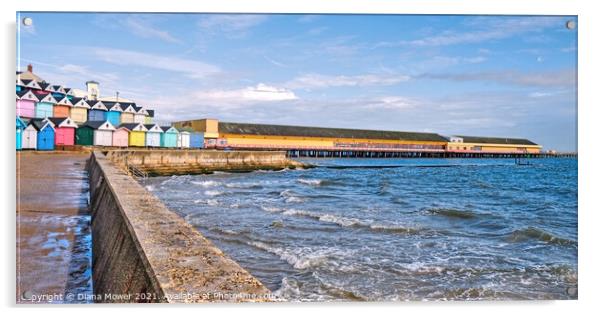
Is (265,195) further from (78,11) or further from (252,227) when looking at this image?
(78,11)

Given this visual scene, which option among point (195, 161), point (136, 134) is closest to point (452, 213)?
point (195, 161)

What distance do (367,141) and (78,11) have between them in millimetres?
47110

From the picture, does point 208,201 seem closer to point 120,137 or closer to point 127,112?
point 120,137

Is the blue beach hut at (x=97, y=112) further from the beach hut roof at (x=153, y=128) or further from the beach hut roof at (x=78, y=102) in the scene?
the beach hut roof at (x=153, y=128)

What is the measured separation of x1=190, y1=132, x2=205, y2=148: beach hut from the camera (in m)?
38.2

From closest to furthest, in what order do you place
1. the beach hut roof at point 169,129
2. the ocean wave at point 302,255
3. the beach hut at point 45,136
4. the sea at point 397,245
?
the sea at point 397,245 → the ocean wave at point 302,255 → the beach hut at point 45,136 → the beach hut roof at point 169,129

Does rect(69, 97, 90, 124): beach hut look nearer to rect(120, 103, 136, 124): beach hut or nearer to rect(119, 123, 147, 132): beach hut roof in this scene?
rect(120, 103, 136, 124): beach hut

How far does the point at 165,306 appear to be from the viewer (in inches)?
114

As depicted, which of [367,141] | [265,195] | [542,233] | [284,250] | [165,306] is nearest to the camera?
[165,306]

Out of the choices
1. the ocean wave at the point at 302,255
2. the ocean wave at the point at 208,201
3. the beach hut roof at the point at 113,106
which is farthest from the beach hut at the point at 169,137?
the ocean wave at the point at 302,255

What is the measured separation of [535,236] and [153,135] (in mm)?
30353

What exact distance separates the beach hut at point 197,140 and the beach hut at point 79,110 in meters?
10.5

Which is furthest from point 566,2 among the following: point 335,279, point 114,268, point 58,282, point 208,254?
point 58,282

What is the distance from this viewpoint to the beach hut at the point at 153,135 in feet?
110
